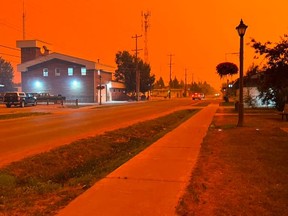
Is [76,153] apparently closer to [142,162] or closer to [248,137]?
[142,162]

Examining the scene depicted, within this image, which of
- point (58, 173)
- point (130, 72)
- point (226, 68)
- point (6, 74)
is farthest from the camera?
point (6, 74)

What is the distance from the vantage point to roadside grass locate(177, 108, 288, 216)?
228 inches

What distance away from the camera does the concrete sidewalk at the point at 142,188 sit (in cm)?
564

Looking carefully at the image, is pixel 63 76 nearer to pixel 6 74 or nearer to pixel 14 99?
pixel 14 99

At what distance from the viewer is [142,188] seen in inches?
271

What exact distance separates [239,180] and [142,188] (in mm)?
1915

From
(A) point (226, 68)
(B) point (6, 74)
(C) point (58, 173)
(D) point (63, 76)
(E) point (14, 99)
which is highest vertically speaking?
(B) point (6, 74)

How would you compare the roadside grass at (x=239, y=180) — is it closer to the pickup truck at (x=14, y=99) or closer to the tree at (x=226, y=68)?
the tree at (x=226, y=68)

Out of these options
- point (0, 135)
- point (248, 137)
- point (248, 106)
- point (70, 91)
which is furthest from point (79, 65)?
point (248, 137)

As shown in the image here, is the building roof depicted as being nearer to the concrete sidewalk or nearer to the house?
the house

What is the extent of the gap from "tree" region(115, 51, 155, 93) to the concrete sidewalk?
8446cm

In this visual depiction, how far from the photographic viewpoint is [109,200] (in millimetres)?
6105

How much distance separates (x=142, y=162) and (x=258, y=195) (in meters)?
3.57

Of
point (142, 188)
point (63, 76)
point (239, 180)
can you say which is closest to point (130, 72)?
point (63, 76)
